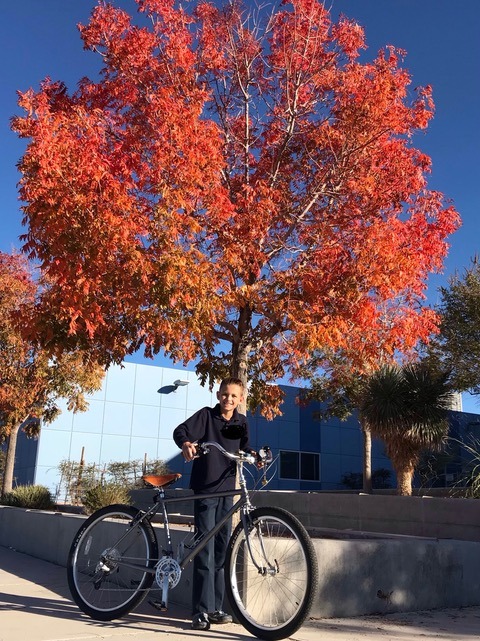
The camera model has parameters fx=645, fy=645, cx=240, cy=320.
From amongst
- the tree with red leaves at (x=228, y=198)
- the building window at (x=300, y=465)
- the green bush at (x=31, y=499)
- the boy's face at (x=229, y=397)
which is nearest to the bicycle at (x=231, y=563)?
the boy's face at (x=229, y=397)

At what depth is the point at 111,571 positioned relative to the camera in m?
5.04

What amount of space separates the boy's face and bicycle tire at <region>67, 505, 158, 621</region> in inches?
42.0

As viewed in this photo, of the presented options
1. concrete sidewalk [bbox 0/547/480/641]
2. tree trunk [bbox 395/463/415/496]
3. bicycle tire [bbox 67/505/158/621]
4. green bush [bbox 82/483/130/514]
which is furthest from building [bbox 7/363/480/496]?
bicycle tire [bbox 67/505/158/621]

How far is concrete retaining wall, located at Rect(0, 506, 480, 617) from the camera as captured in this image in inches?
209

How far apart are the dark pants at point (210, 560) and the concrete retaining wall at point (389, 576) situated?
73 centimetres

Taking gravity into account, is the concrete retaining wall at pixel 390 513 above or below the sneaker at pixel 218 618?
above

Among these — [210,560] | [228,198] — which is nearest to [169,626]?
[210,560]

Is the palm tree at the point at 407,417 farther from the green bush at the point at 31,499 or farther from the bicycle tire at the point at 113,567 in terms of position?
the bicycle tire at the point at 113,567

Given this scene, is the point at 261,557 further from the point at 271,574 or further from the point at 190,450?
the point at 190,450

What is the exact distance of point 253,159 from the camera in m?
9.52

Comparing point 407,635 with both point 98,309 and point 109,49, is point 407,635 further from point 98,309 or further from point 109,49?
point 109,49

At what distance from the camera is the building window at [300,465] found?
35156mm

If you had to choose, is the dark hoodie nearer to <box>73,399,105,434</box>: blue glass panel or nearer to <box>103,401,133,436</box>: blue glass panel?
<box>73,399,105,434</box>: blue glass panel

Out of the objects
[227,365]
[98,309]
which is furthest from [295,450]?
[98,309]
